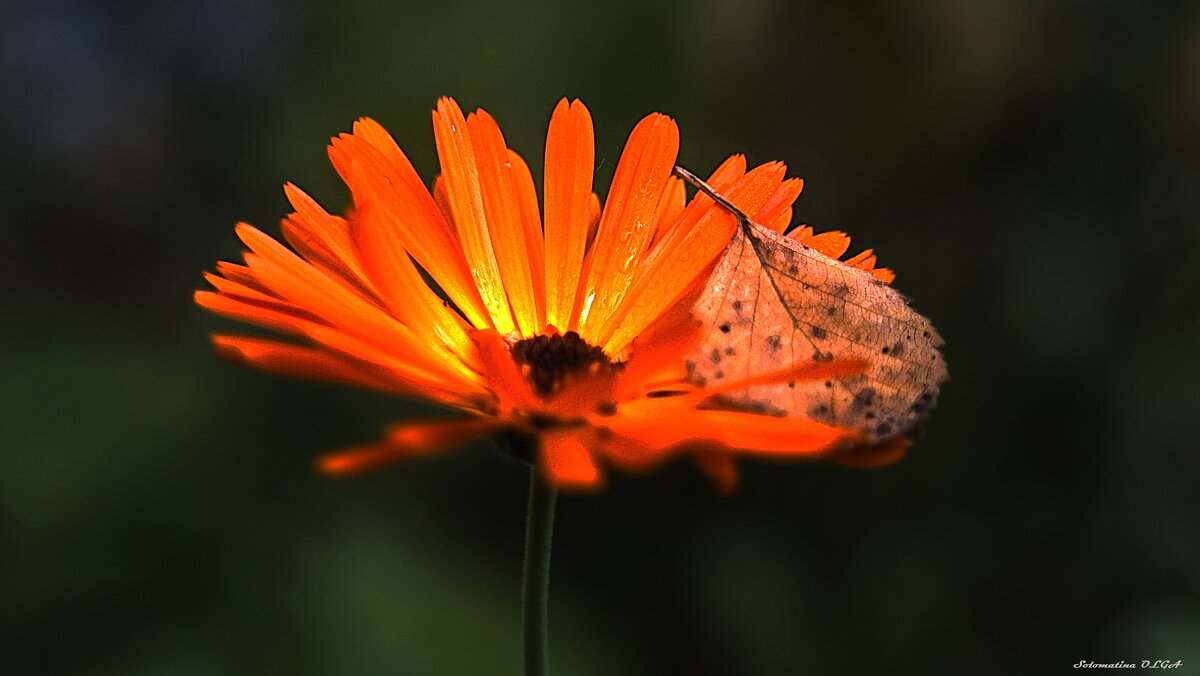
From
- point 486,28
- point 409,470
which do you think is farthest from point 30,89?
point 409,470

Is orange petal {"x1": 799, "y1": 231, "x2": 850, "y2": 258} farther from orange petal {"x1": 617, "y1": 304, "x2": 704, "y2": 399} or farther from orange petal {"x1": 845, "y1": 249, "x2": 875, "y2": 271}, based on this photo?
orange petal {"x1": 617, "y1": 304, "x2": 704, "y2": 399}

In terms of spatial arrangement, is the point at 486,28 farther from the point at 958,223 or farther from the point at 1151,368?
the point at 1151,368

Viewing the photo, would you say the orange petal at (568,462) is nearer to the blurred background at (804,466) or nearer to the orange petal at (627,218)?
the orange petal at (627,218)

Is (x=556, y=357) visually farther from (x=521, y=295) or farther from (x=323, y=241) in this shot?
(x=323, y=241)

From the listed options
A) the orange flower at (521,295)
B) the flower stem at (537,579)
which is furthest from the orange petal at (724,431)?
the flower stem at (537,579)

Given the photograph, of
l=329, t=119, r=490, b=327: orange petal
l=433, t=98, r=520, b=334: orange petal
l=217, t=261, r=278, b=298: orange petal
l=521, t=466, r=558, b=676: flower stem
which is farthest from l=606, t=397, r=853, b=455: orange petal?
l=433, t=98, r=520, b=334: orange petal

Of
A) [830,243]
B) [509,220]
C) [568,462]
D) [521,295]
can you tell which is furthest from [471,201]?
[568,462]
